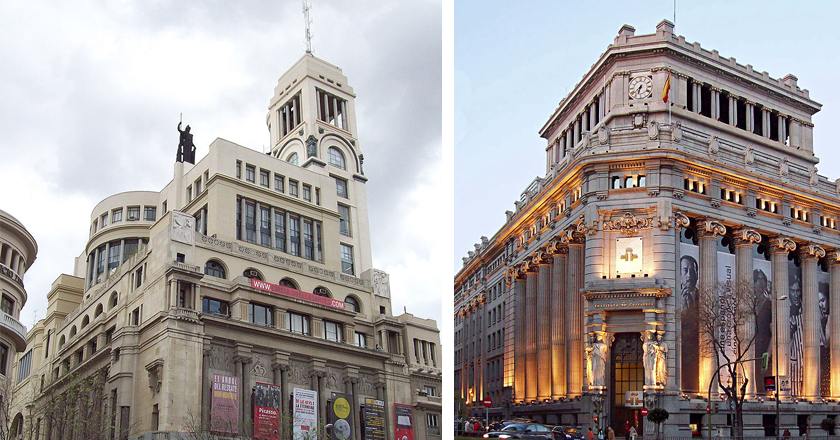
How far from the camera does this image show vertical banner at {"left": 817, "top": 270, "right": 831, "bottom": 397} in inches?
1121

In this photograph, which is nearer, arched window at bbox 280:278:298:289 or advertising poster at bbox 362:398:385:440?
advertising poster at bbox 362:398:385:440

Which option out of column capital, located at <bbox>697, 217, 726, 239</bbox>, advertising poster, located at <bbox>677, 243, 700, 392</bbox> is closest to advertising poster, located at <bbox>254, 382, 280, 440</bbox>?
advertising poster, located at <bbox>677, 243, 700, 392</bbox>

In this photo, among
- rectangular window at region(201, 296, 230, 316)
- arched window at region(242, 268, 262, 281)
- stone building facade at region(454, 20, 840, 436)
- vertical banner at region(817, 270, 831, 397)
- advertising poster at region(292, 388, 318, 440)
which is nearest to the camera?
advertising poster at region(292, 388, 318, 440)

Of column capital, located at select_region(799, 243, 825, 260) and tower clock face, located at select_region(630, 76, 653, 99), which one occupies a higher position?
tower clock face, located at select_region(630, 76, 653, 99)

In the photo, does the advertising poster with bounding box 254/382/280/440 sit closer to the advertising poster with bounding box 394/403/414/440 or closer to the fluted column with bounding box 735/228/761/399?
the advertising poster with bounding box 394/403/414/440

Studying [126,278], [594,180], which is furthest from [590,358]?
[126,278]

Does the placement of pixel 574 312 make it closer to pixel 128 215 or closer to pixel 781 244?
pixel 781 244

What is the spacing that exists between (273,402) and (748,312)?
1370cm

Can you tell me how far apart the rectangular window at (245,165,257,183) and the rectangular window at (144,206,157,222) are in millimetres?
4627

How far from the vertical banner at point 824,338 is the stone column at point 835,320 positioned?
4.2 inches

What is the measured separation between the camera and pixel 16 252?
2211cm

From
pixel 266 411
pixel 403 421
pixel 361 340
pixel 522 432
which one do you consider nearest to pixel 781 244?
pixel 403 421

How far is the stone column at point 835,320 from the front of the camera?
28.6 meters

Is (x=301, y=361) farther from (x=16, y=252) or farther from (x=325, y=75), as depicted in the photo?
(x=325, y=75)
